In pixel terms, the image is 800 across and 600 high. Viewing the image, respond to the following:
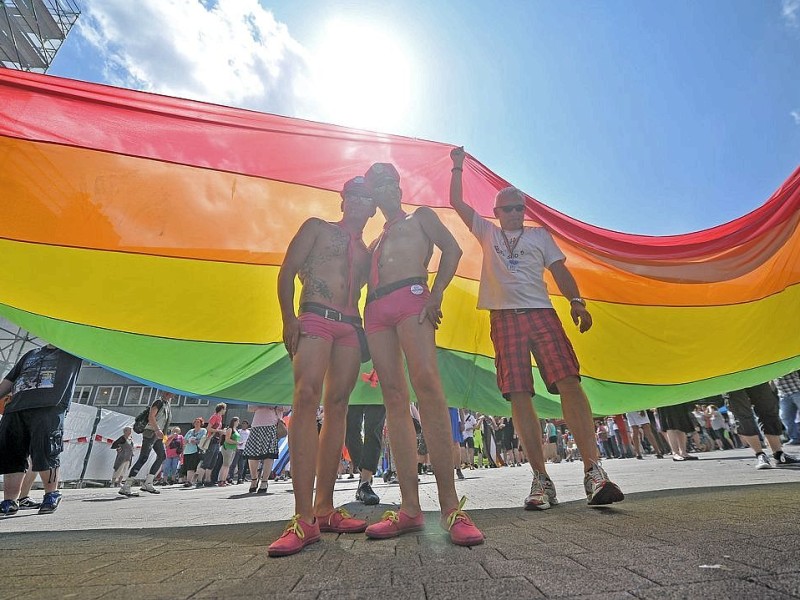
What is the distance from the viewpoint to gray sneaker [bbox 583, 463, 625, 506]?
104 inches

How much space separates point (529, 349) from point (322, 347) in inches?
62.1

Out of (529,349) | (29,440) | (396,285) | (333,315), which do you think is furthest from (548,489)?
(29,440)

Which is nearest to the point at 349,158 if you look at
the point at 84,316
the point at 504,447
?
the point at 84,316

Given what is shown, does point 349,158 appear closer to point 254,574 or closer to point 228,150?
point 228,150

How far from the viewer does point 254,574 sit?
1.55 m

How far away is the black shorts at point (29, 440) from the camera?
4.48 meters

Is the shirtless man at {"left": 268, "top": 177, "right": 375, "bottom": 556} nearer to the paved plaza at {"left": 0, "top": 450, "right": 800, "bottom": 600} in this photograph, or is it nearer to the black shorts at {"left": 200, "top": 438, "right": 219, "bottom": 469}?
the paved plaza at {"left": 0, "top": 450, "right": 800, "bottom": 600}

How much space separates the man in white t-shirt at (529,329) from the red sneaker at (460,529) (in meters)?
1.08

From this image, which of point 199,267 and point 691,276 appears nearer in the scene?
point 199,267

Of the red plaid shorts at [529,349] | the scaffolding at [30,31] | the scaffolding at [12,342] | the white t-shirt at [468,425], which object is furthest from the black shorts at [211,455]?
the scaffolding at [30,31]

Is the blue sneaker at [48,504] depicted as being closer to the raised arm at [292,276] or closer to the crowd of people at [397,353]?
the crowd of people at [397,353]

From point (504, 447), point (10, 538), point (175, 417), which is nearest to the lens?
point (10, 538)

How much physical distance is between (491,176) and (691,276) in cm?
224

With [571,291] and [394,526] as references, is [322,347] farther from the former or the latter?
[571,291]
